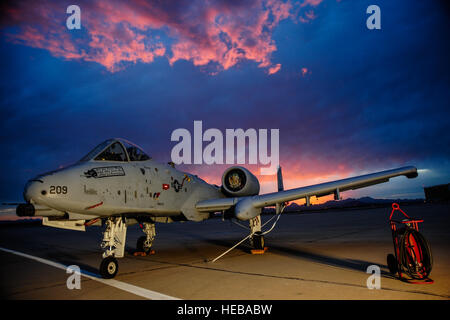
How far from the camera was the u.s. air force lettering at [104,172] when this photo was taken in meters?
6.81

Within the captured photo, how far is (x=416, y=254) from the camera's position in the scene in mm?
5746

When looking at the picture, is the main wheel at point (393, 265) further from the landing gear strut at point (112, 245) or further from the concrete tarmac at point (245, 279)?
the landing gear strut at point (112, 245)

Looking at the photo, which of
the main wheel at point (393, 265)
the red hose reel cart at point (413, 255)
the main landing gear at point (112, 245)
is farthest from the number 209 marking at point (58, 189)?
the main wheel at point (393, 265)

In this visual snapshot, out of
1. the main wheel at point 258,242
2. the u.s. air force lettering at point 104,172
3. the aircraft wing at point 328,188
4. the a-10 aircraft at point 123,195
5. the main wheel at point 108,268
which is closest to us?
the a-10 aircraft at point 123,195

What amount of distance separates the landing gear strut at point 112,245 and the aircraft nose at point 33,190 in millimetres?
1895

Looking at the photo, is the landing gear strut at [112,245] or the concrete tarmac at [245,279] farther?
the landing gear strut at [112,245]

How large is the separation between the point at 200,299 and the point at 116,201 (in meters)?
3.51

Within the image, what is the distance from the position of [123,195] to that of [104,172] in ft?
2.46

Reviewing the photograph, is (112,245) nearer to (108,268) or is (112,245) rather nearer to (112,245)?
(112,245)

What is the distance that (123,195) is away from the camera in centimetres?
739
